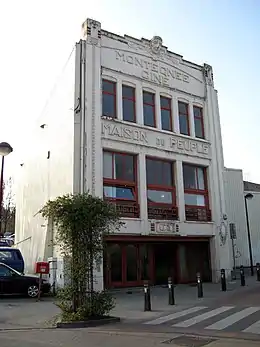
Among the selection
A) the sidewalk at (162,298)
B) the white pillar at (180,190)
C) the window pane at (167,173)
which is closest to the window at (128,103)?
the window pane at (167,173)

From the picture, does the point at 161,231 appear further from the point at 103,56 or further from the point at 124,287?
the point at 103,56

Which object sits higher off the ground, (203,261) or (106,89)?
(106,89)

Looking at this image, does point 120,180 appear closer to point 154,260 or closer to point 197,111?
point 154,260

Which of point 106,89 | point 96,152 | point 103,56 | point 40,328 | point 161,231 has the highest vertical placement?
point 103,56

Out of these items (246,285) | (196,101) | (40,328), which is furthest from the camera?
(196,101)

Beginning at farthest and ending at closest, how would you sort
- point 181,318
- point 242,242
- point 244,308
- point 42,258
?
point 242,242
point 42,258
point 244,308
point 181,318

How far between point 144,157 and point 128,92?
385cm

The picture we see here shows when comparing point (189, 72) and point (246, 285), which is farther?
point (189, 72)

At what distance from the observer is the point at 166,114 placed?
24.5m

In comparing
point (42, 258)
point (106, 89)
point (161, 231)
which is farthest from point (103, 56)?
point (42, 258)

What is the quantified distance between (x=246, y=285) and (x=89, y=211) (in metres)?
12.1

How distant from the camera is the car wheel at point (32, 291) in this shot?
18438mm

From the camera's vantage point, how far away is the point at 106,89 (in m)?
22.3

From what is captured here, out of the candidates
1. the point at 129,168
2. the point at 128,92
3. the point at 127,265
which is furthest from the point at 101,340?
the point at 128,92
